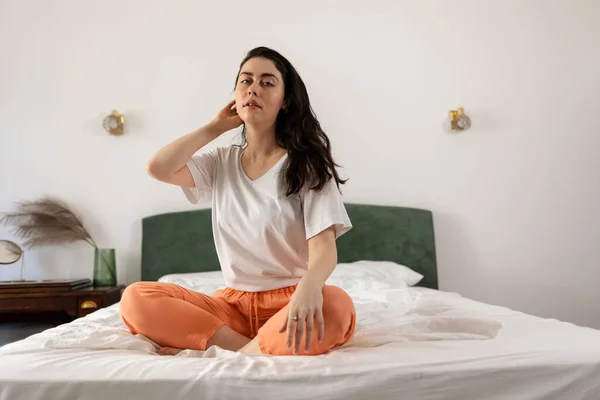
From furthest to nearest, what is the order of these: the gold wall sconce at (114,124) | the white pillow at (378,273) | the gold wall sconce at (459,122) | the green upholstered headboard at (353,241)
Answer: the gold wall sconce at (459,122)
the gold wall sconce at (114,124)
the green upholstered headboard at (353,241)
the white pillow at (378,273)

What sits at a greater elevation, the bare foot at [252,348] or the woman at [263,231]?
the woman at [263,231]

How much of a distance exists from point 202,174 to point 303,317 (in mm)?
661

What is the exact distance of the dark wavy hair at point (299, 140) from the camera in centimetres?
136

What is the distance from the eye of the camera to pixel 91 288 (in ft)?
8.82

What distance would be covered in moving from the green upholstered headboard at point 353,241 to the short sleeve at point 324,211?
1.55m

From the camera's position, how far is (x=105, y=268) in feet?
9.15

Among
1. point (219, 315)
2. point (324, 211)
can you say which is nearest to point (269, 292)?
point (219, 315)

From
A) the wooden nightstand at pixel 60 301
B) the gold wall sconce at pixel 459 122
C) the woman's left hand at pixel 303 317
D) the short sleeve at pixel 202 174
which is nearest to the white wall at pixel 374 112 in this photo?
the gold wall sconce at pixel 459 122

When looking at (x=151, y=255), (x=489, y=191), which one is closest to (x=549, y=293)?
(x=489, y=191)

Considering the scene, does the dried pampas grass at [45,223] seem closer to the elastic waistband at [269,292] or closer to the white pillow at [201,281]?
the white pillow at [201,281]

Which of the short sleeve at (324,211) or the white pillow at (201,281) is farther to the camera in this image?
the white pillow at (201,281)

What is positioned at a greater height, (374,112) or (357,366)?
(374,112)

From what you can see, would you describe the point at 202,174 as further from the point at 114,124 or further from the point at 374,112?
the point at 374,112

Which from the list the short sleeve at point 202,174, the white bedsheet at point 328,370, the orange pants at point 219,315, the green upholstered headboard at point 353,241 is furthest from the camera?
the green upholstered headboard at point 353,241
